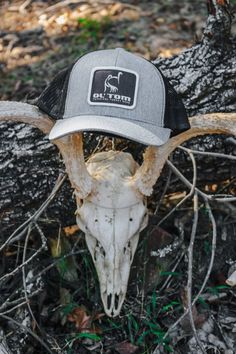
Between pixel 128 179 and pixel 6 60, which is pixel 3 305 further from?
pixel 6 60

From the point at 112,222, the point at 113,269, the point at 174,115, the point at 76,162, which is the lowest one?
the point at 113,269

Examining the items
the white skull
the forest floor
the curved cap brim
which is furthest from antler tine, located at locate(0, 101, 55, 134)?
the forest floor

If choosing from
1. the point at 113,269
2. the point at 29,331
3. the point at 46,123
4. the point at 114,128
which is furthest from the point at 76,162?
the point at 29,331

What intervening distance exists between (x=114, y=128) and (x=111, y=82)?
19cm

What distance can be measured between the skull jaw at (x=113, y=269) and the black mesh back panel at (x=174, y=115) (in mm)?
525

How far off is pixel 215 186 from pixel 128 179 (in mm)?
940

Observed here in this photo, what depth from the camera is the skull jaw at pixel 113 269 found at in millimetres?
2387

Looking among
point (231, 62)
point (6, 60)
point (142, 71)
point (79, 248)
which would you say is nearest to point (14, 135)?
point (79, 248)

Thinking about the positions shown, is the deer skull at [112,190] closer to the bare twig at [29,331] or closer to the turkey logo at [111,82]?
the turkey logo at [111,82]

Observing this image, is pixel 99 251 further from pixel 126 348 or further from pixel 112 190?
pixel 126 348

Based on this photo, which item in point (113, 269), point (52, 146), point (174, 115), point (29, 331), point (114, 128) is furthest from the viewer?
point (52, 146)

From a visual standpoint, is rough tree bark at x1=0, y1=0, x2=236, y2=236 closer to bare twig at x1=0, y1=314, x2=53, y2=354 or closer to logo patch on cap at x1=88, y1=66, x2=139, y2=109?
bare twig at x1=0, y1=314, x2=53, y2=354

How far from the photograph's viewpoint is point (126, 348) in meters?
2.76

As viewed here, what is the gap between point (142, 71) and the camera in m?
2.16
